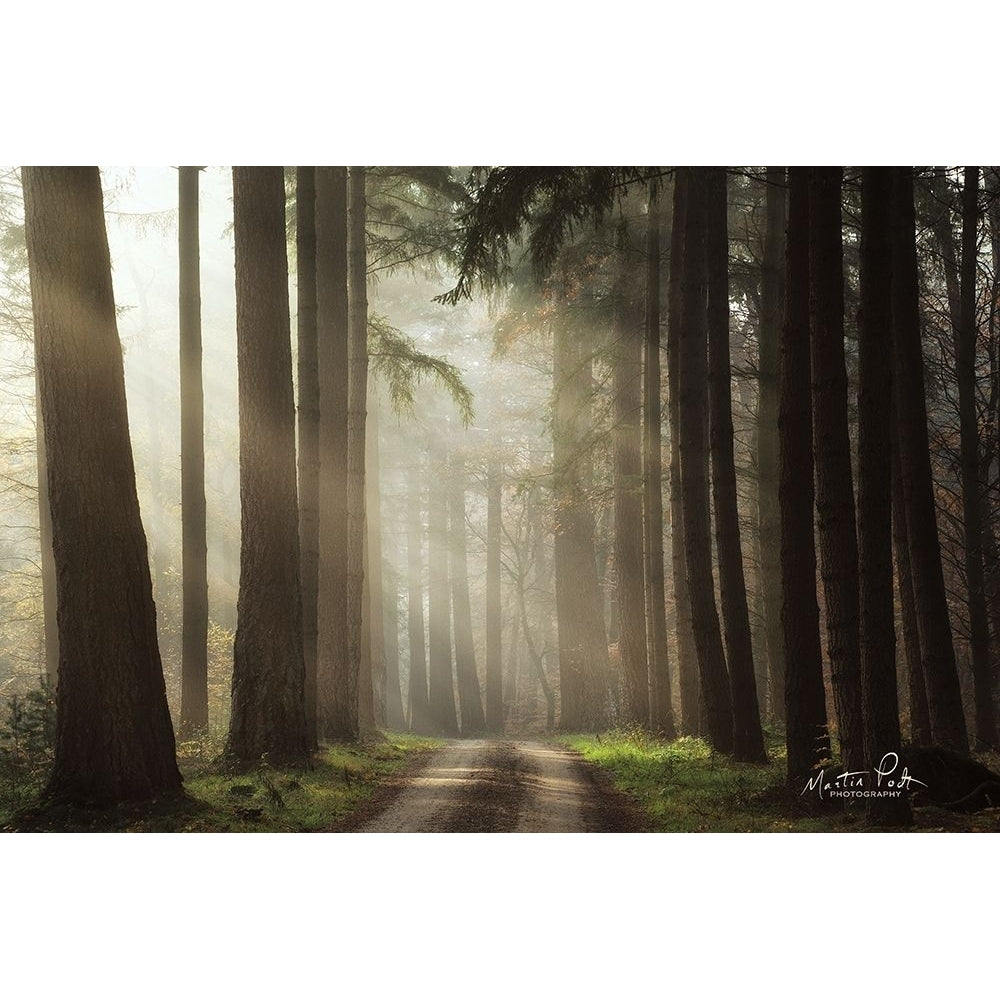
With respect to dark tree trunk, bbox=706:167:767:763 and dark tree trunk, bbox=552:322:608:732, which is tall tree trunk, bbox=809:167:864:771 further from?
dark tree trunk, bbox=552:322:608:732

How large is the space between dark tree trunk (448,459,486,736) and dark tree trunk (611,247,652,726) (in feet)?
Answer: 38.3

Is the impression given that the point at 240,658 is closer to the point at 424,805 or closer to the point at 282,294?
the point at 424,805

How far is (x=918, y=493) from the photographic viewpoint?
9188mm

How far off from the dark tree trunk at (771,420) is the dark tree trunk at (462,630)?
590 inches

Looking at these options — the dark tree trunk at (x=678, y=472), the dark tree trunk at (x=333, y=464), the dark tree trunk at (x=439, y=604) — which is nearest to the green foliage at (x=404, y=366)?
the dark tree trunk at (x=333, y=464)

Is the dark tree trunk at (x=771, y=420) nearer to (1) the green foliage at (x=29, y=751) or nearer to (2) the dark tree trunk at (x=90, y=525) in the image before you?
(2) the dark tree trunk at (x=90, y=525)

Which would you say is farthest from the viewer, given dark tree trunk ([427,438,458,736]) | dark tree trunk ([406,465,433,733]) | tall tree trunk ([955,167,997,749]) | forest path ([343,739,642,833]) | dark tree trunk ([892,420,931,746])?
dark tree trunk ([406,465,433,733])

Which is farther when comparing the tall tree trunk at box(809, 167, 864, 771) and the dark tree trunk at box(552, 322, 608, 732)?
the dark tree trunk at box(552, 322, 608, 732)

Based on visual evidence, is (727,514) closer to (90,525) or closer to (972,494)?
(972,494)

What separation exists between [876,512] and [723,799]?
9.62 feet

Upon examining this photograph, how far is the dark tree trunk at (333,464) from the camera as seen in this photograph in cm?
1293

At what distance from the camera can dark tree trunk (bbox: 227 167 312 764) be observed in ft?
32.1

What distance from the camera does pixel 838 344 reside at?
272 inches

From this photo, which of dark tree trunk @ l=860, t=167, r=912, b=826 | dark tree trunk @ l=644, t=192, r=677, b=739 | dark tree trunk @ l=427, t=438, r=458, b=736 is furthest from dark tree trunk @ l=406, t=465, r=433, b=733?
dark tree trunk @ l=860, t=167, r=912, b=826
